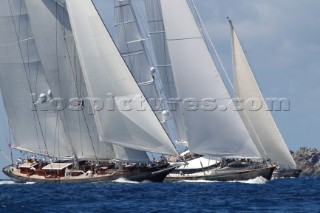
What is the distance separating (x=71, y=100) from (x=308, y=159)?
10497 cm

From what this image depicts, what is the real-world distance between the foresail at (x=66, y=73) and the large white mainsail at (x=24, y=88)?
6.92ft

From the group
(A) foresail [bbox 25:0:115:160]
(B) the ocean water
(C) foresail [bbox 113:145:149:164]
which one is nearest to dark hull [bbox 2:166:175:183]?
(B) the ocean water

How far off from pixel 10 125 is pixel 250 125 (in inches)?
899

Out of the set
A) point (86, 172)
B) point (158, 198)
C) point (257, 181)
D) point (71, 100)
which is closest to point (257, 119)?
point (257, 181)

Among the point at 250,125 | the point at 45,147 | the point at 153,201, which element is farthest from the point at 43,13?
the point at 153,201

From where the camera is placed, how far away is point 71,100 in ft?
301

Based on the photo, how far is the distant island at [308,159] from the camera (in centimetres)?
18520

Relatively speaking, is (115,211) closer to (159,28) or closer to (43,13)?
(43,13)

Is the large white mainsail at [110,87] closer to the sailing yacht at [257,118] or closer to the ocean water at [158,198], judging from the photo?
the ocean water at [158,198]

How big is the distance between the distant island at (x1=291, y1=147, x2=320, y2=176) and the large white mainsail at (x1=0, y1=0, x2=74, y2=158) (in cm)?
9634

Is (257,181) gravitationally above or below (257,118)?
below

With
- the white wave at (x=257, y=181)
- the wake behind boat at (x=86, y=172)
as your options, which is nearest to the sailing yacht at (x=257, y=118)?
the white wave at (x=257, y=181)

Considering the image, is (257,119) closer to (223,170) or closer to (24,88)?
(223,170)

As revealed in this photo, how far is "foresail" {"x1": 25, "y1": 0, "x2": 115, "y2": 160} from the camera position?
8938 cm
